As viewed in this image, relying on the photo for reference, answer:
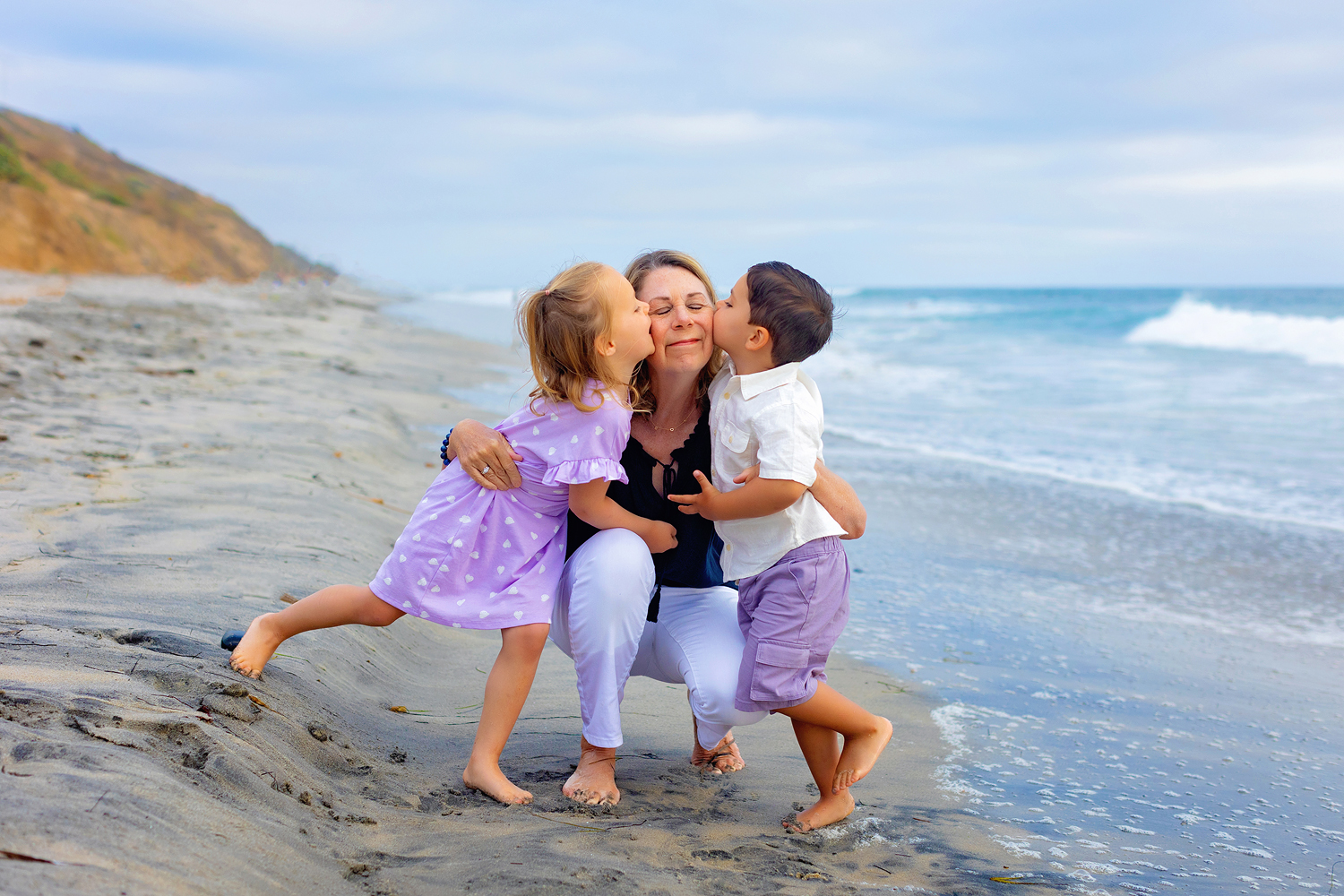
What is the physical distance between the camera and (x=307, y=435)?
578 centimetres

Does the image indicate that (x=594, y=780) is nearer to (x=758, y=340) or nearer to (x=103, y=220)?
(x=758, y=340)

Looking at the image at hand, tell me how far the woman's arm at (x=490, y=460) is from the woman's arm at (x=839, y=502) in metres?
0.82

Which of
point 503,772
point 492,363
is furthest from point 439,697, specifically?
point 492,363

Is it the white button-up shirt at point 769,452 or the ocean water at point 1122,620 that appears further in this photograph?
the ocean water at point 1122,620

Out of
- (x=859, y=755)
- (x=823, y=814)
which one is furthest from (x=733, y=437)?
(x=823, y=814)

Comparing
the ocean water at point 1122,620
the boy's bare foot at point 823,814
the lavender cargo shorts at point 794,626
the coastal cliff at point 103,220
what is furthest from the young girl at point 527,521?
the coastal cliff at point 103,220

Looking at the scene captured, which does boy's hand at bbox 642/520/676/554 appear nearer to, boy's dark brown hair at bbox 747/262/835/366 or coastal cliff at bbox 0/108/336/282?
boy's dark brown hair at bbox 747/262/835/366

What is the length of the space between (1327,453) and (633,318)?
855 centimetres

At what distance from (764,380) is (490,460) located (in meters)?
0.77

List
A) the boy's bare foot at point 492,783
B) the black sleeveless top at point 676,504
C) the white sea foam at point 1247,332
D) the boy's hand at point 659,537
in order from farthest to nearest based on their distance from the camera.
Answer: the white sea foam at point 1247,332 < the black sleeveless top at point 676,504 < the boy's hand at point 659,537 < the boy's bare foot at point 492,783

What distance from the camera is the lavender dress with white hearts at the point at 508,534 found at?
2.49 metres

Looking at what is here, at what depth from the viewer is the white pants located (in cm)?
249

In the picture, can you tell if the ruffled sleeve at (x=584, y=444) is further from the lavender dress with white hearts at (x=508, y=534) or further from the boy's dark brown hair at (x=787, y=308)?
the boy's dark brown hair at (x=787, y=308)

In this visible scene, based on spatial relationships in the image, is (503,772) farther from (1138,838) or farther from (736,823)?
(1138,838)
